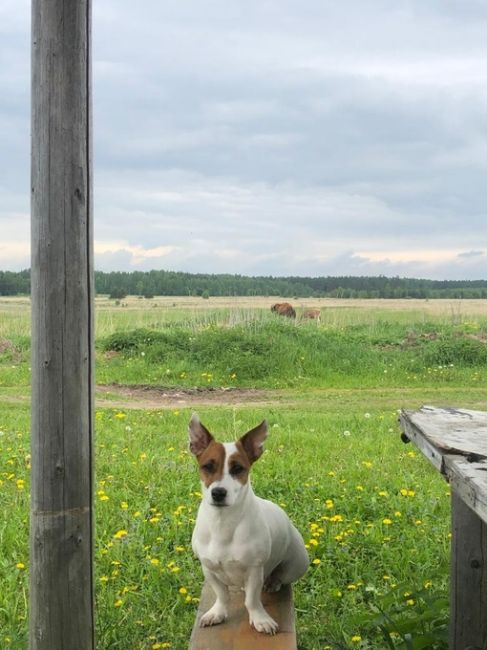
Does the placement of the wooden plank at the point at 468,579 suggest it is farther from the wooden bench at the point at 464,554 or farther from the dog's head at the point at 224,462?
the dog's head at the point at 224,462

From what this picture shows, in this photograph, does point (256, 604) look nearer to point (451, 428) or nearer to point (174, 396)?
point (451, 428)

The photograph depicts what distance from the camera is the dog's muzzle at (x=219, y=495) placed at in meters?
2.79

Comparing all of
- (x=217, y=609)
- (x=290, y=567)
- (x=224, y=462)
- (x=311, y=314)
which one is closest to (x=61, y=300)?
(x=224, y=462)

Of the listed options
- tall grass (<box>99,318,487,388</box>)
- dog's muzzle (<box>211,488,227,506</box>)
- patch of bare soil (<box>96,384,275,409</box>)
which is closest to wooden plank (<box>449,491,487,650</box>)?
dog's muzzle (<box>211,488,227,506</box>)

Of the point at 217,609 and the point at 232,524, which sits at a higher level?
the point at 232,524

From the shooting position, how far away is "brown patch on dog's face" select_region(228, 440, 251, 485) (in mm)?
2832

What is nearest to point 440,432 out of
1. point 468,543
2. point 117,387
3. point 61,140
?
point 468,543

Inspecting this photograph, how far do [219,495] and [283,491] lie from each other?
344cm

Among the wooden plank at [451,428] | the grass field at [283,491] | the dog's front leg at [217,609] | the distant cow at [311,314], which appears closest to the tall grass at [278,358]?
the grass field at [283,491]

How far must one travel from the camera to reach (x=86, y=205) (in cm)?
289

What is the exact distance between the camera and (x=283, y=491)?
6.15 metres

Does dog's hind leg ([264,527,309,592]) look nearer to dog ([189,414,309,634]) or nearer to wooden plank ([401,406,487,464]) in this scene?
dog ([189,414,309,634])

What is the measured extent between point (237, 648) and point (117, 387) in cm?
1101

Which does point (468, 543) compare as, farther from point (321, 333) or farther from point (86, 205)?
point (321, 333)
